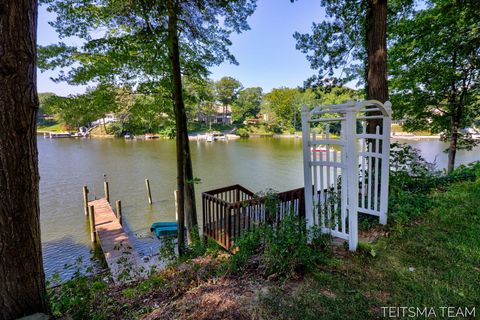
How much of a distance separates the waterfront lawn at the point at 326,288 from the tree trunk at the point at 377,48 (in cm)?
235

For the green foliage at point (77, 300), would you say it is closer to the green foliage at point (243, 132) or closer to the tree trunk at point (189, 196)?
the tree trunk at point (189, 196)

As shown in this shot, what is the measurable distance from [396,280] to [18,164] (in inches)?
120

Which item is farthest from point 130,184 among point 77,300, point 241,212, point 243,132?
point 243,132

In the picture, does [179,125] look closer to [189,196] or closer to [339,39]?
[189,196]

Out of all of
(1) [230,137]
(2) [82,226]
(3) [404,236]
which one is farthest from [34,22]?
(1) [230,137]

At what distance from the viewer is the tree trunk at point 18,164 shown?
1.38 metres

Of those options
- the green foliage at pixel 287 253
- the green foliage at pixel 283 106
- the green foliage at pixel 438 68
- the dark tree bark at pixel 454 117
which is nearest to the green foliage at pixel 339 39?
the green foliage at pixel 438 68

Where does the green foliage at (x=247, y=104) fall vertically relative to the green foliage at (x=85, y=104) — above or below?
above

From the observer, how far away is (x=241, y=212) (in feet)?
13.9

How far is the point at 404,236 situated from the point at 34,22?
411 cm

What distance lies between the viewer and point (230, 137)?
40.1m

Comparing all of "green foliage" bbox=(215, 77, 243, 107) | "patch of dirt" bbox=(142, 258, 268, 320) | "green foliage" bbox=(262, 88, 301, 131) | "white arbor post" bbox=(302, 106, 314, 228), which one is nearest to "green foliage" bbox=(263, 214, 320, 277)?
"patch of dirt" bbox=(142, 258, 268, 320)

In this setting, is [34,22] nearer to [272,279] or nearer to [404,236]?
[272,279]

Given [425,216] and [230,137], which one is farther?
[230,137]
